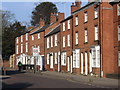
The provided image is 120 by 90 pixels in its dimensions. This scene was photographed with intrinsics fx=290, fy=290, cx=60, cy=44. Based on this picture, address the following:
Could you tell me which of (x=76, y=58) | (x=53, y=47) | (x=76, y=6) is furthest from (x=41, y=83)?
(x=53, y=47)

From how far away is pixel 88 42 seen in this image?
114 ft

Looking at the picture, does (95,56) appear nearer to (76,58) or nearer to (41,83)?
(76,58)

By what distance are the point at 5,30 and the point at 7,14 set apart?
4.79 metres

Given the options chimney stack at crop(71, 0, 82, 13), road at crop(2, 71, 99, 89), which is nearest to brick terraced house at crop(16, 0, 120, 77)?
chimney stack at crop(71, 0, 82, 13)

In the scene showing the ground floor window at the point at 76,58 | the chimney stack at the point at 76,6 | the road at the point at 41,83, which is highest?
the chimney stack at the point at 76,6

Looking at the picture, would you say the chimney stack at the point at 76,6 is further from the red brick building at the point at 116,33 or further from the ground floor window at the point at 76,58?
the red brick building at the point at 116,33

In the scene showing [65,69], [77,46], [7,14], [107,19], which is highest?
[7,14]

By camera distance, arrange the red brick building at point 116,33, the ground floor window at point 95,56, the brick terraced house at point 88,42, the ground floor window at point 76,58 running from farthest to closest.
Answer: the ground floor window at point 76,58 → the ground floor window at point 95,56 → the brick terraced house at point 88,42 → the red brick building at point 116,33

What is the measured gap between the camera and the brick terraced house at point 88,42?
103ft

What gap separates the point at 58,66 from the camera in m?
45.9

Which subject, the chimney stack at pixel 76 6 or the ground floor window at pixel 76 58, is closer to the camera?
the ground floor window at pixel 76 58

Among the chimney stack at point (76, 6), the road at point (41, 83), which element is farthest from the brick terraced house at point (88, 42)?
the road at point (41, 83)

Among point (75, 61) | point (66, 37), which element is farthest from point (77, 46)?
point (66, 37)

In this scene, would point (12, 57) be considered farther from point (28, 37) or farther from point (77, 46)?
point (77, 46)
